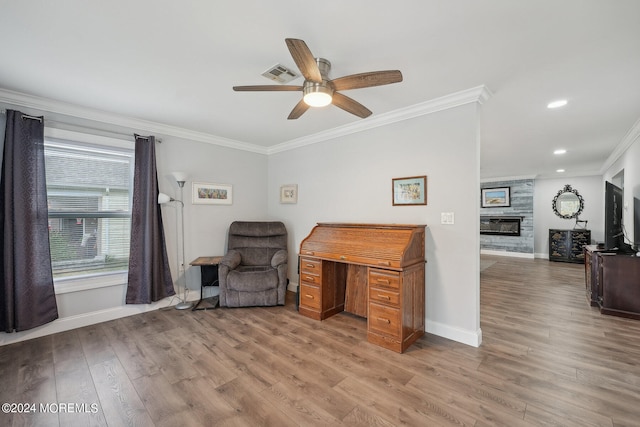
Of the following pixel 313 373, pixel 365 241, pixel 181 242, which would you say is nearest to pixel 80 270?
pixel 181 242

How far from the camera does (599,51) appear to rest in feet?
6.23

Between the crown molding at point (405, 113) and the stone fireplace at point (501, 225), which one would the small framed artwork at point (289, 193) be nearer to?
the crown molding at point (405, 113)

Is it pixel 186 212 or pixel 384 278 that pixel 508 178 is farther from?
pixel 186 212

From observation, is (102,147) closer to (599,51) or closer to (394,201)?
(394,201)

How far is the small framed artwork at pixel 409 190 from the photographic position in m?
2.91

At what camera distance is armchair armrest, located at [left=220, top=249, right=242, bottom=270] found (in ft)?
11.7

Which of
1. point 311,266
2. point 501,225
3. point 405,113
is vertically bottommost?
point 311,266

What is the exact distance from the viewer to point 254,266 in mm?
3977

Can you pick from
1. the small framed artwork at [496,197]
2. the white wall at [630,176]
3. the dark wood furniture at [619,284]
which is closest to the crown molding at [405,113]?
the dark wood furniture at [619,284]

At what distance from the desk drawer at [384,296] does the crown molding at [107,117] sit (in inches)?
124

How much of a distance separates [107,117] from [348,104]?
290 cm

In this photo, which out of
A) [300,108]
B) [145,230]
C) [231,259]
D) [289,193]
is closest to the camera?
[300,108]

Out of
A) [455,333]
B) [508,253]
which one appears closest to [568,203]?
[508,253]

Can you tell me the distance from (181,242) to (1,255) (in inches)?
64.2
